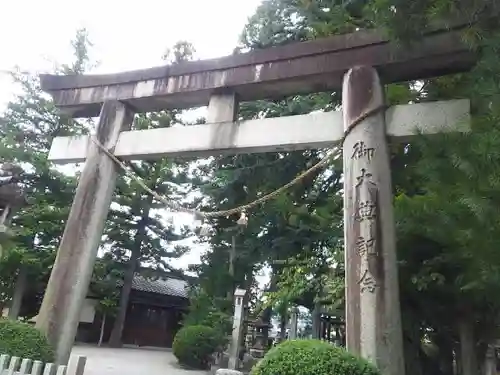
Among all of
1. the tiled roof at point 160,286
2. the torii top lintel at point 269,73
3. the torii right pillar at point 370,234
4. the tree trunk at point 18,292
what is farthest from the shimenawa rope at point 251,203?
the tiled roof at point 160,286

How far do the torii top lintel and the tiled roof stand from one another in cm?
1701

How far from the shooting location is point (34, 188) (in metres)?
16.9

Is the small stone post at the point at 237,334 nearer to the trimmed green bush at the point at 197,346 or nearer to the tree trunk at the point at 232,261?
the trimmed green bush at the point at 197,346

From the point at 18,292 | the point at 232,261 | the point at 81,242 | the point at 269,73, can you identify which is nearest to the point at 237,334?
the point at 232,261

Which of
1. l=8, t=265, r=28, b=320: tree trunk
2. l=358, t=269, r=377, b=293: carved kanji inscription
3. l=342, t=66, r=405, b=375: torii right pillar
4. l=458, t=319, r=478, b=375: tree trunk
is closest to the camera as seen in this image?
l=342, t=66, r=405, b=375: torii right pillar

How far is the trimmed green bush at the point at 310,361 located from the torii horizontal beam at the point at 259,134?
252cm

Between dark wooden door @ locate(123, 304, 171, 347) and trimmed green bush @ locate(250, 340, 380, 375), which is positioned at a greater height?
dark wooden door @ locate(123, 304, 171, 347)

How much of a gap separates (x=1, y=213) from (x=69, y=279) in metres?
3.79

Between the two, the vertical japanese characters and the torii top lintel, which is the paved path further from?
the vertical japanese characters

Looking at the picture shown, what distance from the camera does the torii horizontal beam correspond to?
16.3ft

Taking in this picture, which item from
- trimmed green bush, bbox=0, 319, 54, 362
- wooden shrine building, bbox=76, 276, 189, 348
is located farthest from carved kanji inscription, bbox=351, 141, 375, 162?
wooden shrine building, bbox=76, 276, 189, 348

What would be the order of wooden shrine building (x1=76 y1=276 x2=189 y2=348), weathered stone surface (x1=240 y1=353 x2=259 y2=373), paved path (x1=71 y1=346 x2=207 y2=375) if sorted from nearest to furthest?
paved path (x1=71 y1=346 x2=207 y2=375) → weathered stone surface (x1=240 y1=353 x2=259 y2=373) → wooden shrine building (x1=76 y1=276 x2=189 y2=348)

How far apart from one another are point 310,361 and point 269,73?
3928mm

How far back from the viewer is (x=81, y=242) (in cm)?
595
